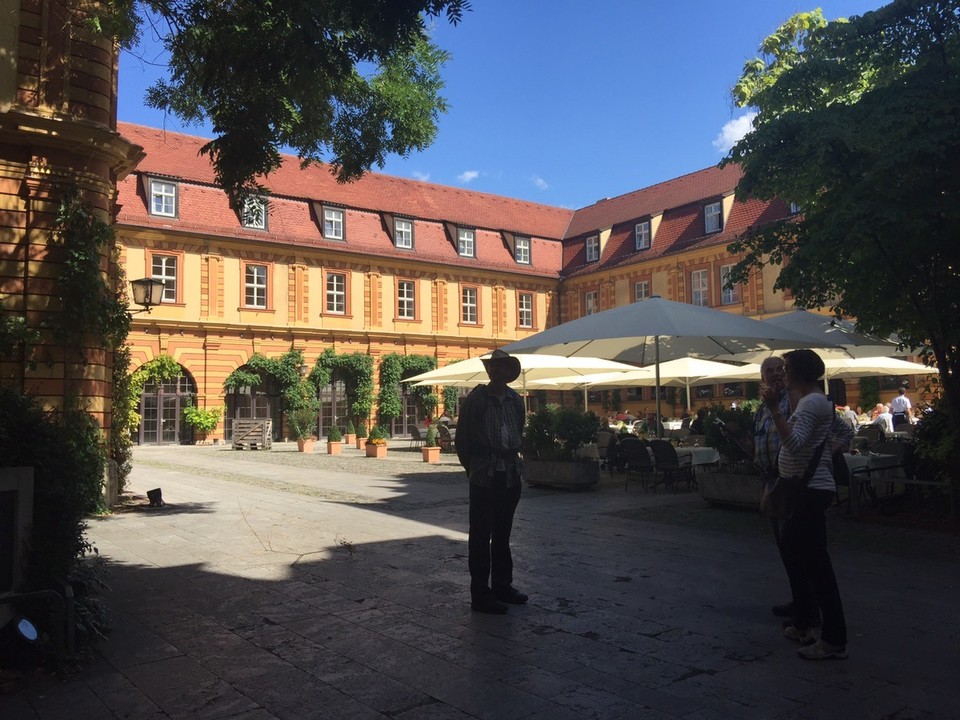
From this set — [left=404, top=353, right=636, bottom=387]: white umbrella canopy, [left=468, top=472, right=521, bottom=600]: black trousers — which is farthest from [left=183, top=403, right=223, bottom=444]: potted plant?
[left=468, top=472, right=521, bottom=600]: black trousers

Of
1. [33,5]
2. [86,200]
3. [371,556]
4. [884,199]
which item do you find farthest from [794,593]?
[33,5]

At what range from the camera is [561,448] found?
42.1ft

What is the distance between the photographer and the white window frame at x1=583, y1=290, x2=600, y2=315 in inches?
1604

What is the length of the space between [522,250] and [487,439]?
37.0 meters

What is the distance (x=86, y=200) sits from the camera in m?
11.0

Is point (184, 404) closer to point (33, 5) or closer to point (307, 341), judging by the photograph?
point (307, 341)

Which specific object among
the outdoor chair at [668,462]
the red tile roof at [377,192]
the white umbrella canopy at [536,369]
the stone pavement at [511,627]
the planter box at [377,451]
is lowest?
the stone pavement at [511,627]

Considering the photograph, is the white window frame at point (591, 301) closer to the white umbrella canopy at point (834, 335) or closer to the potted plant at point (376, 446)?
the potted plant at point (376, 446)

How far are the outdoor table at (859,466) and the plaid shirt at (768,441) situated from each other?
4.72m

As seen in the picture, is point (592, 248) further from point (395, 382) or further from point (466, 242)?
point (395, 382)

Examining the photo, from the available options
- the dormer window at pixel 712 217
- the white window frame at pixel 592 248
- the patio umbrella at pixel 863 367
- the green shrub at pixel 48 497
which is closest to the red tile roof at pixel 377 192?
the white window frame at pixel 592 248

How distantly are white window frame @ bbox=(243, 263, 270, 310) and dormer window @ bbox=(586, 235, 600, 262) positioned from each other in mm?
17397

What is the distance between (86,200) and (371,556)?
23.1 ft

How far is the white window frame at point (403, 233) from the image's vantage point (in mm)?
37188
